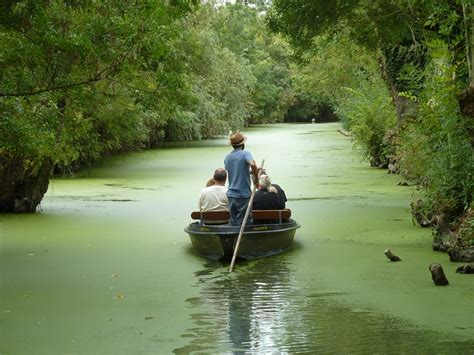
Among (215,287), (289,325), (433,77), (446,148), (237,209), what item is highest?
(433,77)

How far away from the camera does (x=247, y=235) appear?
10125 millimetres

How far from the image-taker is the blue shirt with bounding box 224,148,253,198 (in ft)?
34.0

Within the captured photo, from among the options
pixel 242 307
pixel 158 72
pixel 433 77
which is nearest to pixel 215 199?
pixel 158 72

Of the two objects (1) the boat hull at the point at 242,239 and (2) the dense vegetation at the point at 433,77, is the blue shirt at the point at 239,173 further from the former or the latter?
(2) the dense vegetation at the point at 433,77

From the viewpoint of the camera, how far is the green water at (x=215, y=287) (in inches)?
259

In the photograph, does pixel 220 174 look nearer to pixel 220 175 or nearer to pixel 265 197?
pixel 220 175

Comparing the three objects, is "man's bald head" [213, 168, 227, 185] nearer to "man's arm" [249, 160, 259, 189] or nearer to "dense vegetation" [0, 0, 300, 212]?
"man's arm" [249, 160, 259, 189]

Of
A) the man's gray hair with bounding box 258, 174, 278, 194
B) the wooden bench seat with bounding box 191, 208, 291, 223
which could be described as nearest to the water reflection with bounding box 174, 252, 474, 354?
the wooden bench seat with bounding box 191, 208, 291, 223

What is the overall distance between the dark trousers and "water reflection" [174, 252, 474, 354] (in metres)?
1.50

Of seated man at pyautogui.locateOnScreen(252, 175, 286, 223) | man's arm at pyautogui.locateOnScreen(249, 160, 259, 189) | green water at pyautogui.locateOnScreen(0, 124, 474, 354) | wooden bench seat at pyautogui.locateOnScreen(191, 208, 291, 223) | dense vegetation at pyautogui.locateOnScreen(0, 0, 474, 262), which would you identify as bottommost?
green water at pyautogui.locateOnScreen(0, 124, 474, 354)

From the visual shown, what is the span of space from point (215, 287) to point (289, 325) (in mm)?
1904

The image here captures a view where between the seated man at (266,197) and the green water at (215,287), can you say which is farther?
the seated man at (266,197)

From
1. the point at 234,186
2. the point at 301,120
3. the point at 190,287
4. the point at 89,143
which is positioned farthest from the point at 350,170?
the point at 301,120

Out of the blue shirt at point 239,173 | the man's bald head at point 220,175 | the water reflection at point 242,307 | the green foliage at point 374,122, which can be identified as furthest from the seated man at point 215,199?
the green foliage at point 374,122
